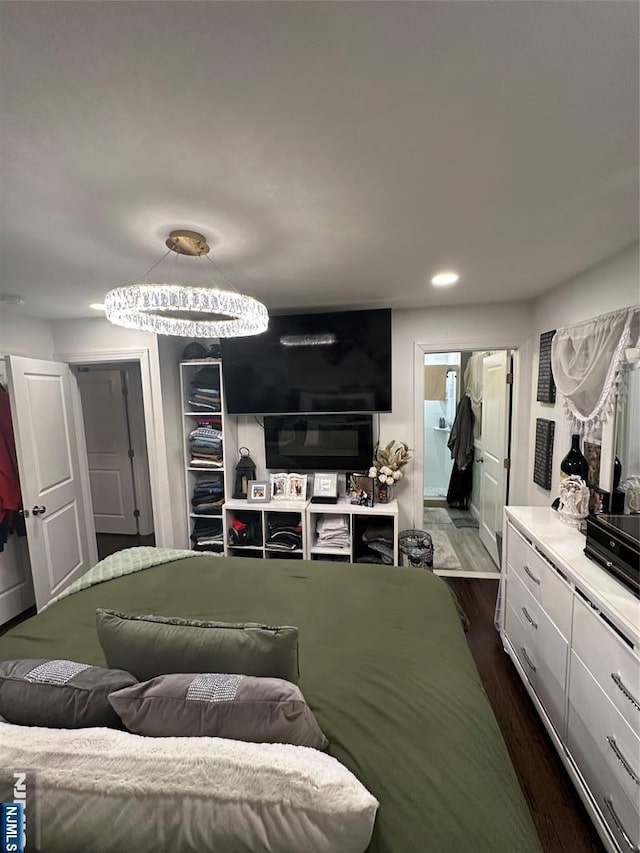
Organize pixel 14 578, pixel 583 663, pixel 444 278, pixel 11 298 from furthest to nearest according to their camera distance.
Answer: pixel 14 578 → pixel 11 298 → pixel 444 278 → pixel 583 663

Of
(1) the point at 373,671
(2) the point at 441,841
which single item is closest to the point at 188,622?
(1) the point at 373,671

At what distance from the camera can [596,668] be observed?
1.30 meters

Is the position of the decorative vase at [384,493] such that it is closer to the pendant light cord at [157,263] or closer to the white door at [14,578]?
the pendant light cord at [157,263]

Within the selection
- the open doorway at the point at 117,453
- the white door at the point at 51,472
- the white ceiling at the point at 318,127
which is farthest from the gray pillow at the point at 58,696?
the open doorway at the point at 117,453

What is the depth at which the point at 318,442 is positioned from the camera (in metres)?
3.16

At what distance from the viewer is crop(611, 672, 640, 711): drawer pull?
1.10m

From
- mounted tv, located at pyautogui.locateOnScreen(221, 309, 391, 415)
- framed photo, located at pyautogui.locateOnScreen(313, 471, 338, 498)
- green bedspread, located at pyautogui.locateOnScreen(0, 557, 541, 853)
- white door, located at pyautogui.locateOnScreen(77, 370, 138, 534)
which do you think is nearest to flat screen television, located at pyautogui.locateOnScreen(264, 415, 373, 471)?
framed photo, located at pyautogui.locateOnScreen(313, 471, 338, 498)

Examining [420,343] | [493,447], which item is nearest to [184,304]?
[420,343]

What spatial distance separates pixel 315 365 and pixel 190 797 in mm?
2533

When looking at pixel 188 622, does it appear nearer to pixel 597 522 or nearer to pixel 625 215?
pixel 597 522

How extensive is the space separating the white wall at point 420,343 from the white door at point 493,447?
21 cm

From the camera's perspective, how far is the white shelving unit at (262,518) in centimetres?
298

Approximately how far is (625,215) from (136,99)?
1.75 metres

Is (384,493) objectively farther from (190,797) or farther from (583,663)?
(190,797)
